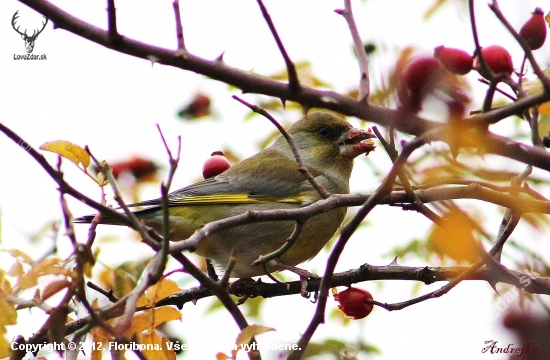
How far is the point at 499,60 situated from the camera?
2.74m

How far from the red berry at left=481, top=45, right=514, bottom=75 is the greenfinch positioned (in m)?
2.06

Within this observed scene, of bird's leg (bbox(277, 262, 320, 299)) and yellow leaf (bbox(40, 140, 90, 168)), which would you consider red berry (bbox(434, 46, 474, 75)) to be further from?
→ bird's leg (bbox(277, 262, 320, 299))

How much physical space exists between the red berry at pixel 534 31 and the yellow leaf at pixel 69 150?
1981mm

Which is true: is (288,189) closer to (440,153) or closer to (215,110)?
(215,110)

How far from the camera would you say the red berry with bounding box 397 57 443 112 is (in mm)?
2293

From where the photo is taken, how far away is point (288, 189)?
562 cm

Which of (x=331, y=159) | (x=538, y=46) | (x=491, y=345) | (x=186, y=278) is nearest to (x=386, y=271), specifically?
A: (x=491, y=345)

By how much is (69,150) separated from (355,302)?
1664mm

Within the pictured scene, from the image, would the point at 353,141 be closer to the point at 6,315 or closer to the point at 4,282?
the point at 4,282

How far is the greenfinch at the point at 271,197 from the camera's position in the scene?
4980mm

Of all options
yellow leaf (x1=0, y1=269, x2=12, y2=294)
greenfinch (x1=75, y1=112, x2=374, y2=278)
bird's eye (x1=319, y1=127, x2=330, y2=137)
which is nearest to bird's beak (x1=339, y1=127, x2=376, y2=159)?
greenfinch (x1=75, y1=112, x2=374, y2=278)

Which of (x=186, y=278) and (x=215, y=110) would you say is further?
(x=215, y=110)

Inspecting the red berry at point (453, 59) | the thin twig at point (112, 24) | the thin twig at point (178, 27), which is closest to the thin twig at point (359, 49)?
the red berry at point (453, 59)

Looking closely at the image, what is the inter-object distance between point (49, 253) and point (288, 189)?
9.43 ft
